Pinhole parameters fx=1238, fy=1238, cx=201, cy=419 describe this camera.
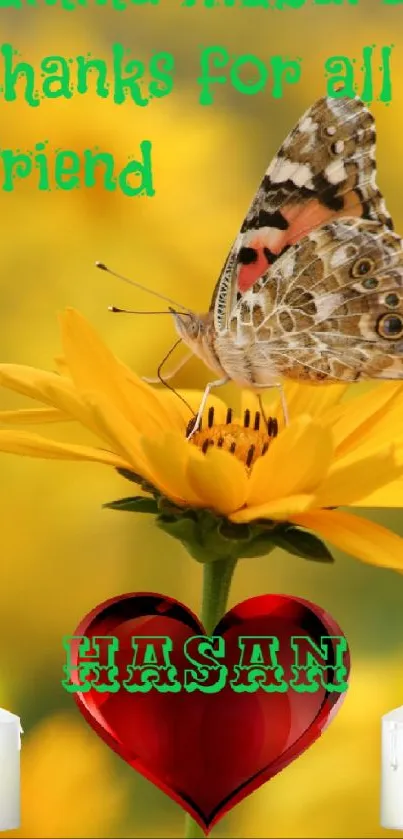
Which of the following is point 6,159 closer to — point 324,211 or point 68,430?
point 68,430

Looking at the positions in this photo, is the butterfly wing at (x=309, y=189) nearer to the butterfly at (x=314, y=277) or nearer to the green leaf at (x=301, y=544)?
the butterfly at (x=314, y=277)

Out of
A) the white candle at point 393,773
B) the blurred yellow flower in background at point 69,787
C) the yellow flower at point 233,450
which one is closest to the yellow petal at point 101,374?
the yellow flower at point 233,450

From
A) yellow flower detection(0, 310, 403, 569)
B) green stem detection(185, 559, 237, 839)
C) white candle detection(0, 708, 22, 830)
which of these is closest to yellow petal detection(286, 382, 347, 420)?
yellow flower detection(0, 310, 403, 569)

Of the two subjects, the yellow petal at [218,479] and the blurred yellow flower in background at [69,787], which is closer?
the yellow petal at [218,479]

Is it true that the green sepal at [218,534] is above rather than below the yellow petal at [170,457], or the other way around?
below

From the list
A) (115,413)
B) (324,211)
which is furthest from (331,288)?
(115,413)

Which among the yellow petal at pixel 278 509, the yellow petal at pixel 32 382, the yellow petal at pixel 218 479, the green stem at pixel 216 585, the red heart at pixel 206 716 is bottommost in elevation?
the red heart at pixel 206 716

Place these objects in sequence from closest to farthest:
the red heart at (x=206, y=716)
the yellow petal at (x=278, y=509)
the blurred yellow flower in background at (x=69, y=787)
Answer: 1. the yellow petal at (x=278, y=509)
2. the red heart at (x=206, y=716)
3. the blurred yellow flower in background at (x=69, y=787)

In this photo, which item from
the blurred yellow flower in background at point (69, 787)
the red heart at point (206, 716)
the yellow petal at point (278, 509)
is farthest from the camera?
the blurred yellow flower in background at point (69, 787)
